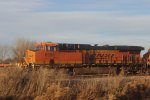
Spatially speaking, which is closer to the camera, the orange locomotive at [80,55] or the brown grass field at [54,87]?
the brown grass field at [54,87]

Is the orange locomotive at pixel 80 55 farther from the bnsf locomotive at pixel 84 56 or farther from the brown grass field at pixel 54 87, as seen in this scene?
the brown grass field at pixel 54 87

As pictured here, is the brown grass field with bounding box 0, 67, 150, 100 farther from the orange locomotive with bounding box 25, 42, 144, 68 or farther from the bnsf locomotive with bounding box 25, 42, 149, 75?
the orange locomotive with bounding box 25, 42, 144, 68

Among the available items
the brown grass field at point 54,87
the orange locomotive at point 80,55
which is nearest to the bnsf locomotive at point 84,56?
the orange locomotive at point 80,55

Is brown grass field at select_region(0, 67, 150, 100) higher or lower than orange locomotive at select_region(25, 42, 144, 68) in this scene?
lower

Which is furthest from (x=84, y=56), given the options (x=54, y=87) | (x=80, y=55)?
(x=54, y=87)

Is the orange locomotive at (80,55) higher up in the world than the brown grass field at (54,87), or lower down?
higher up

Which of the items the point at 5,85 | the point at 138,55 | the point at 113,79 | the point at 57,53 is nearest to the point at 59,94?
the point at 5,85

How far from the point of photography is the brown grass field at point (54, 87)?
18.8m

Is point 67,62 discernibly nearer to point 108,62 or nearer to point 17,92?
point 108,62

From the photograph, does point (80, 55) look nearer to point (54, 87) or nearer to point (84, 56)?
point (84, 56)

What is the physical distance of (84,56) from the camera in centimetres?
3662

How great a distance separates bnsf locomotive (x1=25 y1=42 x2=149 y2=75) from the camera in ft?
115

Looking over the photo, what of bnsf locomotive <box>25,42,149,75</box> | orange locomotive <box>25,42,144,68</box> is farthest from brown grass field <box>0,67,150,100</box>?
orange locomotive <box>25,42,144,68</box>

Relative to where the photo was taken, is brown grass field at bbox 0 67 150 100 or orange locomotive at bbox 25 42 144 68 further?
orange locomotive at bbox 25 42 144 68
